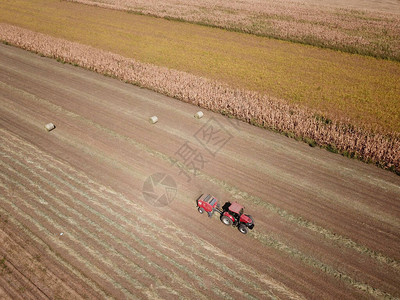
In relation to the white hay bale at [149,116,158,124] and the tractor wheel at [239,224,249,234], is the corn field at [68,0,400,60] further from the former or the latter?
Result: the tractor wheel at [239,224,249,234]

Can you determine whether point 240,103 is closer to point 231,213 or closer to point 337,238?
point 231,213

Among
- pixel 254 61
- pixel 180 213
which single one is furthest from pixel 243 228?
pixel 254 61

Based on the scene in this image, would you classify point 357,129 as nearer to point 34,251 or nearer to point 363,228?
point 363,228

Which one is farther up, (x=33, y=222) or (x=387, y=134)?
(x=387, y=134)

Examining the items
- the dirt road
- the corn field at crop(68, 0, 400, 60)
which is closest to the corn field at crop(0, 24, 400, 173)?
the dirt road

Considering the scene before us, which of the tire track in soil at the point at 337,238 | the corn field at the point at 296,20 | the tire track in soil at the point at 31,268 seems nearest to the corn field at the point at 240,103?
the tire track in soil at the point at 337,238

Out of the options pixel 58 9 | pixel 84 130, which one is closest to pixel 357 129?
pixel 84 130
